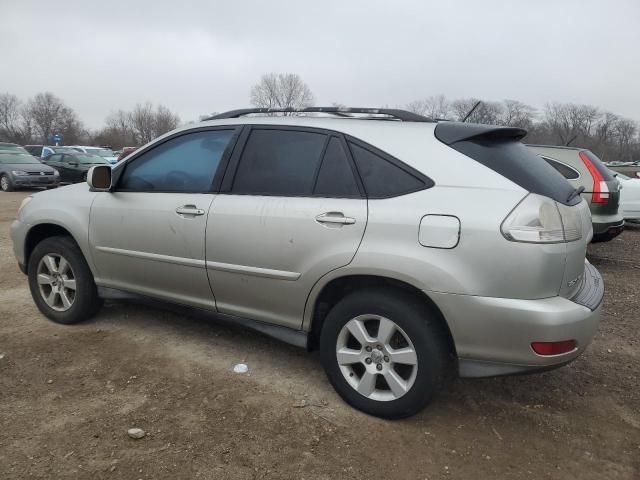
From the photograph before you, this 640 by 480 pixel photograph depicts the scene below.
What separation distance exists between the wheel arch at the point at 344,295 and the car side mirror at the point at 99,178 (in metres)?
1.88

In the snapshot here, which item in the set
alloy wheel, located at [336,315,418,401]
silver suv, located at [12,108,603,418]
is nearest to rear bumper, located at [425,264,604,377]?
silver suv, located at [12,108,603,418]

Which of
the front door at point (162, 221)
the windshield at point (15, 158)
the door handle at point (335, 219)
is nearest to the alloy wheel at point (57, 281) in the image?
the front door at point (162, 221)

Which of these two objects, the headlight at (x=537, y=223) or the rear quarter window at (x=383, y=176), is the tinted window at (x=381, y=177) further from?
the headlight at (x=537, y=223)

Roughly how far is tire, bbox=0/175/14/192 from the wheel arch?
680 inches

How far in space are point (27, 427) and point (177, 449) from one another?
0.85m

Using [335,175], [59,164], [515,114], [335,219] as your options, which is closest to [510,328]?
[335,219]

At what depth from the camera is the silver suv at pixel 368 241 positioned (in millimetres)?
2277

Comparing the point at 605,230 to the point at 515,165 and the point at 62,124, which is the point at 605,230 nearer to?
the point at 515,165

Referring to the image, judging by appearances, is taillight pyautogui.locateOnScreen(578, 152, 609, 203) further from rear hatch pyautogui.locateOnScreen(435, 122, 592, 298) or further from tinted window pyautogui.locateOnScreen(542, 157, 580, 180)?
rear hatch pyautogui.locateOnScreen(435, 122, 592, 298)

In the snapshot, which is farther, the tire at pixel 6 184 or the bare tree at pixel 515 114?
the bare tree at pixel 515 114

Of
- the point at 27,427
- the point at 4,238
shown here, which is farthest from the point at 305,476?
the point at 4,238

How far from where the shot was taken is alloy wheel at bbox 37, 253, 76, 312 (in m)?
3.84

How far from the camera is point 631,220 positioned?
32.8 ft

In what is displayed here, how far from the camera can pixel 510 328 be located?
226cm
